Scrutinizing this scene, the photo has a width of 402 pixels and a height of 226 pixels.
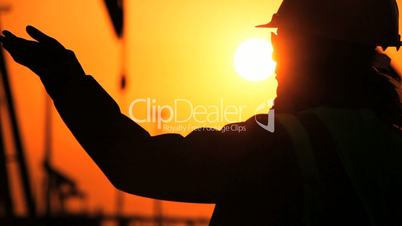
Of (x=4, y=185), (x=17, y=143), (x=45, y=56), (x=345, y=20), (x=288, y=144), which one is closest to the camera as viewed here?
(x=288, y=144)

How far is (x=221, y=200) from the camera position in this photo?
2791mm

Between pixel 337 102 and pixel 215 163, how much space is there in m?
0.45

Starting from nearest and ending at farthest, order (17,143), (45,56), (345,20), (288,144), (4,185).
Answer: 1. (288,144)
2. (45,56)
3. (345,20)
4. (4,185)
5. (17,143)

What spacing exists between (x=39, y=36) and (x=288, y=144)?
783mm

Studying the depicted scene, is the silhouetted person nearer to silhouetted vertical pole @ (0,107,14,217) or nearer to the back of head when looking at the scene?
the back of head

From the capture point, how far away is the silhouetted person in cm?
266

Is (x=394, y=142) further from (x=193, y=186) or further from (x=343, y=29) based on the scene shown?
(x=193, y=186)

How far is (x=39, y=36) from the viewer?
2.88 meters

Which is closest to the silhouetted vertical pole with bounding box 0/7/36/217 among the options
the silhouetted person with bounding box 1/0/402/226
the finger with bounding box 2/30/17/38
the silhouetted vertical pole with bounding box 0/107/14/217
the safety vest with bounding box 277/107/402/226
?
the silhouetted vertical pole with bounding box 0/107/14/217

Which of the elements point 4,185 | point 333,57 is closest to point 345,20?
point 333,57

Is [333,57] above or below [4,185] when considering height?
above

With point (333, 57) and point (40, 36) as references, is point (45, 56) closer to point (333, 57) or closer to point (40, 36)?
point (40, 36)

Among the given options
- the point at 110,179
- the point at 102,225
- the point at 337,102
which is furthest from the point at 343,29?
the point at 102,225

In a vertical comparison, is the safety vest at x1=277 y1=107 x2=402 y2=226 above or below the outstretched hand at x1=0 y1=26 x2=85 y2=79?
below
